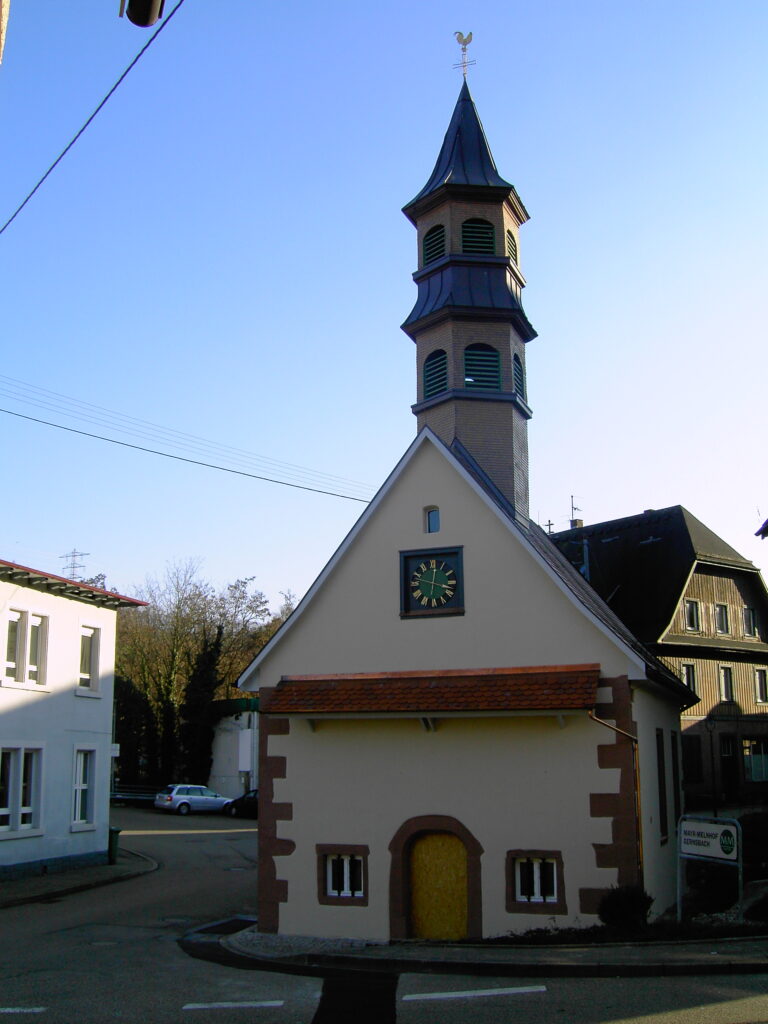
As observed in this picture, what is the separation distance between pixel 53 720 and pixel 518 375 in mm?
14949

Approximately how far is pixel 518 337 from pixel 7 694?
14.6 m

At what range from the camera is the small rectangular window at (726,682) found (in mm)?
40875

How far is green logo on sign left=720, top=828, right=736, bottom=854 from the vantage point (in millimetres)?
13953

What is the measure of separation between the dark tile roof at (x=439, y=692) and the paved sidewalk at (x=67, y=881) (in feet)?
29.6

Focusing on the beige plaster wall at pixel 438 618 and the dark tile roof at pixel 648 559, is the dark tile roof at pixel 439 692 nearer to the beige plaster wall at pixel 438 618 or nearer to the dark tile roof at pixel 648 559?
the beige plaster wall at pixel 438 618

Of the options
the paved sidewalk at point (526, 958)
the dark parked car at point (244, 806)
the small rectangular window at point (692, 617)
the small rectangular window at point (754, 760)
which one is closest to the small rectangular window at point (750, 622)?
the small rectangular window at point (692, 617)

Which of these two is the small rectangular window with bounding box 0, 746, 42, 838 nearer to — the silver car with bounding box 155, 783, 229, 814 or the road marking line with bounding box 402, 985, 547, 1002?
the road marking line with bounding box 402, 985, 547, 1002

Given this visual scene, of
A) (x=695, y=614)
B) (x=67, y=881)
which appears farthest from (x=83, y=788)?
(x=695, y=614)

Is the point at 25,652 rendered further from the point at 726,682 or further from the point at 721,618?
the point at 726,682

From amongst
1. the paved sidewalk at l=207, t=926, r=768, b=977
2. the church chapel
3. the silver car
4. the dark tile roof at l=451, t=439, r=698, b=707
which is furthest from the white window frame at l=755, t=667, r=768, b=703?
the paved sidewalk at l=207, t=926, r=768, b=977


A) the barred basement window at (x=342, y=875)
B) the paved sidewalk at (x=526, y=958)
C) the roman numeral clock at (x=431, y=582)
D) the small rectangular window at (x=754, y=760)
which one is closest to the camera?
the paved sidewalk at (x=526, y=958)

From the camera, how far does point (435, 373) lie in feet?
66.5

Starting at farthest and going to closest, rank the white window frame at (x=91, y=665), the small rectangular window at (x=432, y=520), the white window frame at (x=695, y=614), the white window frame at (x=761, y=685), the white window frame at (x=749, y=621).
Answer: the white window frame at (x=761, y=685) → the white window frame at (x=749, y=621) → the white window frame at (x=695, y=614) → the white window frame at (x=91, y=665) → the small rectangular window at (x=432, y=520)

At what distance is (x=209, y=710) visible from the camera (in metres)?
50.7
